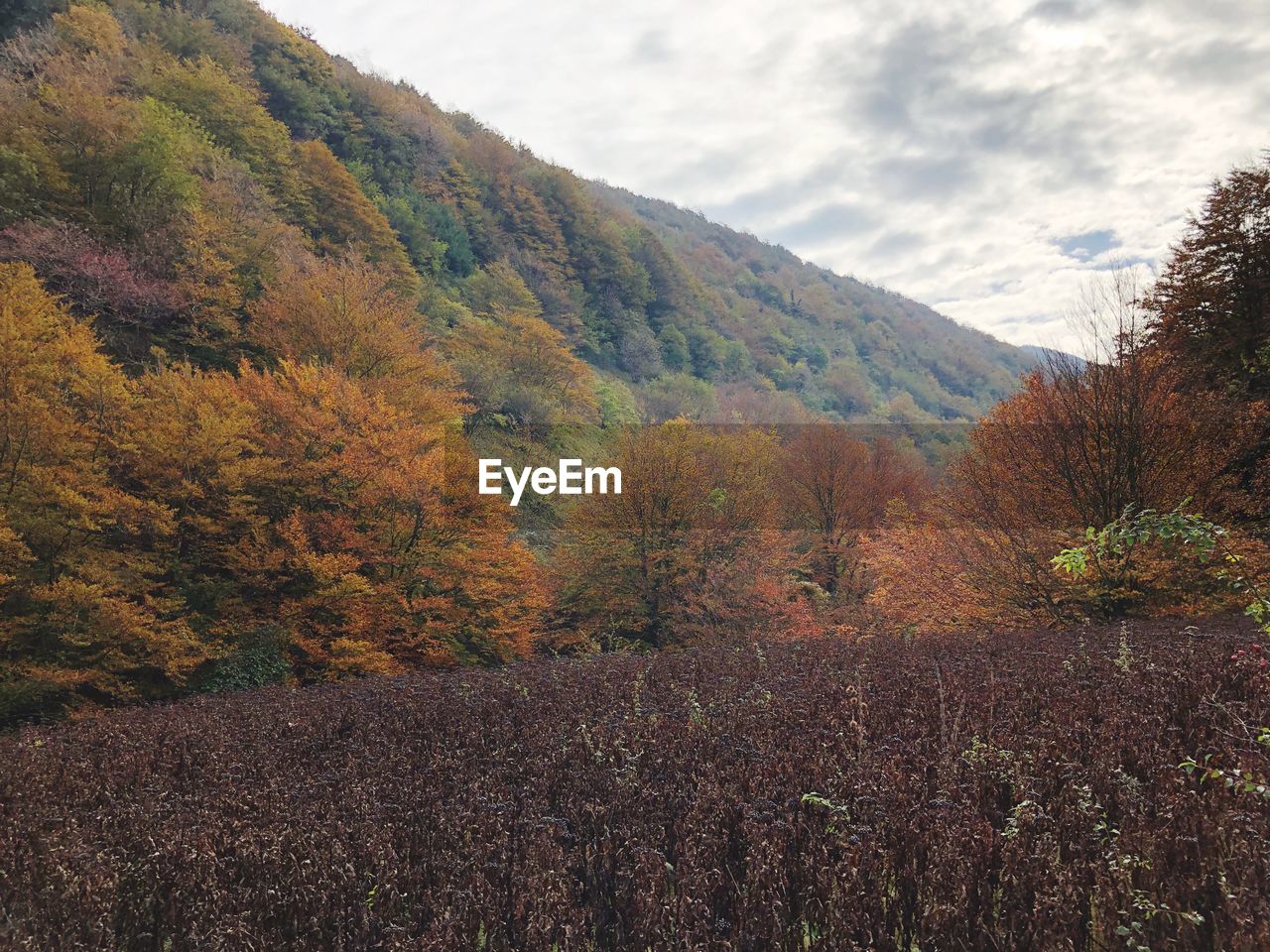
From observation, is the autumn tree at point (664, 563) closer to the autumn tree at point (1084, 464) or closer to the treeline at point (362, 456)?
the treeline at point (362, 456)

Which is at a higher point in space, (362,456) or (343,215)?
(343,215)

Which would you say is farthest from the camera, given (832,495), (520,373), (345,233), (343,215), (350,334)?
(343,215)

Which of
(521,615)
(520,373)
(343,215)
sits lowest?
(521,615)

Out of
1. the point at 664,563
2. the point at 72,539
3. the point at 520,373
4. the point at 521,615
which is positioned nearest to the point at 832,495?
the point at 664,563

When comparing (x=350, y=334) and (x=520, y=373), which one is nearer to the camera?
(x=350, y=334)

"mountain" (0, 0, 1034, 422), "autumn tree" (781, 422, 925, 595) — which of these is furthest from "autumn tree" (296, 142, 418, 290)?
"autumn tree" (781, 422, 925, 595)

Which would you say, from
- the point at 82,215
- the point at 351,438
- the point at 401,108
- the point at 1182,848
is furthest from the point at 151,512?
the point at 401,108

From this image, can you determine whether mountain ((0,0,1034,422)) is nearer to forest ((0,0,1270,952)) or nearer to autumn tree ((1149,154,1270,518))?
forest ((0,0,1270,952))

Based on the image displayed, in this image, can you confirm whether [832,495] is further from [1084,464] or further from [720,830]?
[720,830]

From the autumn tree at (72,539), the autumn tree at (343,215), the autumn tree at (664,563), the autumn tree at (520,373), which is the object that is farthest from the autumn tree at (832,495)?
the autumn tree at (343,215)
